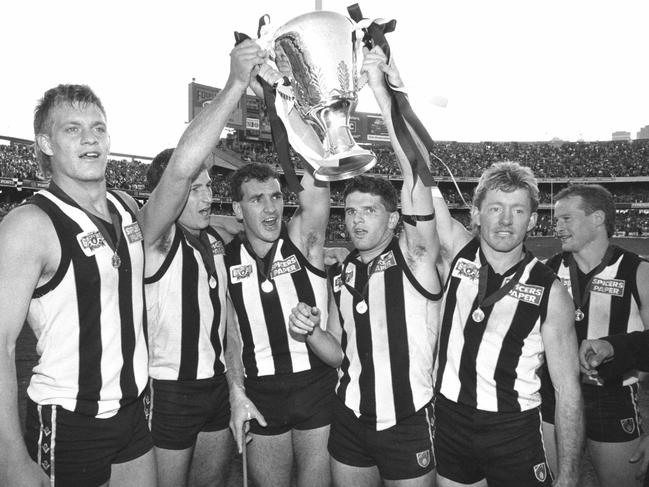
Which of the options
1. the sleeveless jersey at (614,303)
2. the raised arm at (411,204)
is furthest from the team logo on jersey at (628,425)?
the raised arm at (411,204)

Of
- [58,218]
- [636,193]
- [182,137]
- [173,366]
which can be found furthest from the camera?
[636,193]

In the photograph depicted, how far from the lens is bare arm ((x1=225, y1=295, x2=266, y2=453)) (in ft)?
10.7

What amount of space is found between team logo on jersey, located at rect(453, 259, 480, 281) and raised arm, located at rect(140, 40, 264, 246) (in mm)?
1528

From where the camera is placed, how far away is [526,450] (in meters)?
2.79

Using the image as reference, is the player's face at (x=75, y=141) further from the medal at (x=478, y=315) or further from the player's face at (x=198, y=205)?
the medal at (x=478, y=315)

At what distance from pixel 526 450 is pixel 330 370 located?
50.4 inches

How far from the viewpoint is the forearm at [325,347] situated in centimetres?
311

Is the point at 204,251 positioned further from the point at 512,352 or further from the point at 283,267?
the point at 512,352

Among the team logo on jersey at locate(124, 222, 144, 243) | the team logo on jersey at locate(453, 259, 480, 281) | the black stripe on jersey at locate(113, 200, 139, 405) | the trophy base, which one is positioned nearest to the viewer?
the trophy base

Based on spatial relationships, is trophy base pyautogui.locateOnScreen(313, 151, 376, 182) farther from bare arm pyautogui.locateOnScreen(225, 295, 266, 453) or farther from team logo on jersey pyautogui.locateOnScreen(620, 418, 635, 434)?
team logo on jersey pyautogui.locateOnScreen(620, 418, 635, 434)

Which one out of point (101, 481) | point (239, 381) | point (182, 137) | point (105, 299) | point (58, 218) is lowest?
point (101, 481)

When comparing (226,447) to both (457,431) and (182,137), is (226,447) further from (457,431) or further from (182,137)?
(182,137)

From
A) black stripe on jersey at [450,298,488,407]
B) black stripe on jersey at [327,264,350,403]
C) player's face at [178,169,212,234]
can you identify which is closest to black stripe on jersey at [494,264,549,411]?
black stripe on jersey at [450,298,488,407]

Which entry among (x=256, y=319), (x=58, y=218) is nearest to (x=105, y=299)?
(x=58, y=218)
